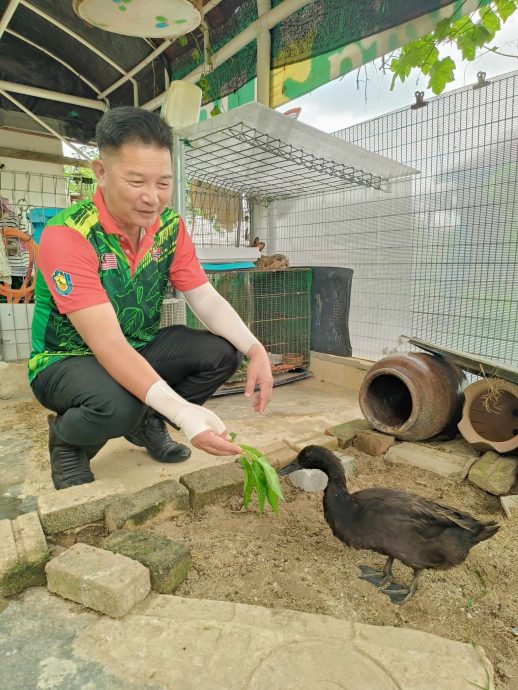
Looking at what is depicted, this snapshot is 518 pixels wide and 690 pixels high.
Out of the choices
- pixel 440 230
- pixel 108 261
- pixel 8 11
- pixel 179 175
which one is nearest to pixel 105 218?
pixel 108 261

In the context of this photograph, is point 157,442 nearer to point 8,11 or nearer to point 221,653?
point 221,653

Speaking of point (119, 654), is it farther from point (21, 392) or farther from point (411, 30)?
point (411, 30)

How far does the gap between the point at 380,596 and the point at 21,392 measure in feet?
11.3

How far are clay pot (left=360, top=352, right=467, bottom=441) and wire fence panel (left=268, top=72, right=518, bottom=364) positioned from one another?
0.74 meters

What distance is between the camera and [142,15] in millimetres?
3082

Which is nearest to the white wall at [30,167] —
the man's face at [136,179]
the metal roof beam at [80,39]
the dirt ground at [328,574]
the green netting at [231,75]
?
the metal roof beam at [80,39]

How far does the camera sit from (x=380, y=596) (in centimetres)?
161

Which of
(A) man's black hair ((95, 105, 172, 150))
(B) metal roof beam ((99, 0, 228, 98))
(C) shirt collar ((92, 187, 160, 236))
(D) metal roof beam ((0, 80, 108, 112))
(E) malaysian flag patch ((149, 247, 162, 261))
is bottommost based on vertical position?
(E) malaysian flag patch ((149, 247, 162, 261))

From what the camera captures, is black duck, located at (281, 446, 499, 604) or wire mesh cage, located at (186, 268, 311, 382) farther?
wire mesh cage, located at (186, 268, 311, 382)

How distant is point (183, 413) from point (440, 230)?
3085 millimetres

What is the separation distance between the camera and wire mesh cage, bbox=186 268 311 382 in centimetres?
446

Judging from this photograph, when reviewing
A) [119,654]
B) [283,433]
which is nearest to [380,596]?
[119,654]

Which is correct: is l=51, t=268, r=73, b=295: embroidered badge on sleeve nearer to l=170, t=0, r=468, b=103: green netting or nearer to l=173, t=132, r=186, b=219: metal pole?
l=173, t=132, r=186, b=219: metal pole

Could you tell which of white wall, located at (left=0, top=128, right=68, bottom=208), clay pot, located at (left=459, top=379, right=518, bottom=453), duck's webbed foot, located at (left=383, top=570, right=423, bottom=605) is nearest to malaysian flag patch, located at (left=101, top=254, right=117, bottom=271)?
duck's webbed foot, located at (left=383, top=570, right=423, bottom=605)
